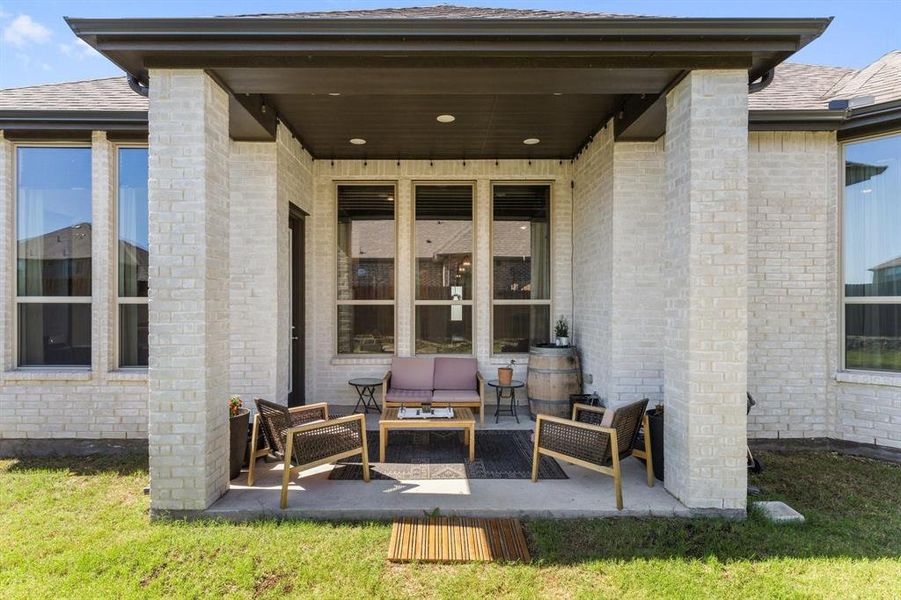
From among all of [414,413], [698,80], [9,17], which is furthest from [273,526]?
[9,17]

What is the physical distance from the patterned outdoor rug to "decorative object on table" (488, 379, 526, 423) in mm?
618

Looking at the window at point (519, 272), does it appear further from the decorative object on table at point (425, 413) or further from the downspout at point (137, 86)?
the downspout at point (137, 86)

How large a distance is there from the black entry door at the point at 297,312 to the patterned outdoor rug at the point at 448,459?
1368 mm

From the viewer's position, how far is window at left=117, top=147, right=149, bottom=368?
16.6 ft

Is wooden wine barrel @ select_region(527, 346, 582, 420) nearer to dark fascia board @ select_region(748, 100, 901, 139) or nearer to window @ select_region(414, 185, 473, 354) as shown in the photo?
window @ select_region(414, 185, 473, 354)

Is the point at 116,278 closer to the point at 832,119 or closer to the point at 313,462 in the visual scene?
the point at 313,462

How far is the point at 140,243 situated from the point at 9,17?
13.3ft

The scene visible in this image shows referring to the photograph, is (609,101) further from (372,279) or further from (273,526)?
(273,526)

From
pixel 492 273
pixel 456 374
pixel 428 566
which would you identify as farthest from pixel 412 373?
pixel 428 566

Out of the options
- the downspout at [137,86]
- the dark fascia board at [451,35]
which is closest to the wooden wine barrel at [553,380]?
the dark fascia board at [451,35]

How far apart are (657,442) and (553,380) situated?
1.80 m

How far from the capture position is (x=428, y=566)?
2.78 meters

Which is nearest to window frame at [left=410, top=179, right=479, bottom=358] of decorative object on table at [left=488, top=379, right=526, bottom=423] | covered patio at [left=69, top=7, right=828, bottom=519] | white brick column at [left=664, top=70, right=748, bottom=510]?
decorative object on table at [left=488, top=379, right=526, bottom=423]

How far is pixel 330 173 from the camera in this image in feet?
21.2
